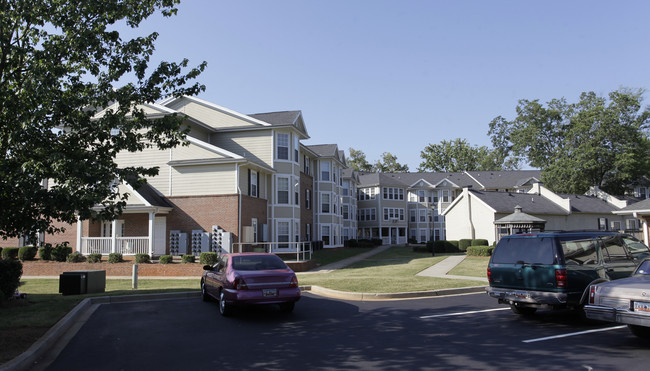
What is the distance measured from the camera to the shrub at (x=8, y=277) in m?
Result: 11.7

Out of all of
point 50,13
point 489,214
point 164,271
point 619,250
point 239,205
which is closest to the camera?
point 619,250

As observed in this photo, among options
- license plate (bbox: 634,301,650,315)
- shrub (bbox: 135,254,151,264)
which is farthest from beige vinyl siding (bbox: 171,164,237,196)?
license plate (bbox: 634,301,650,315)

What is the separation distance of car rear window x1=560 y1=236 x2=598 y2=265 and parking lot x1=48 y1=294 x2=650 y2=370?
1.27m

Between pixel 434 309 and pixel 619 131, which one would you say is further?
pixel 619 131

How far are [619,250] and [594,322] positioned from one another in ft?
5.33

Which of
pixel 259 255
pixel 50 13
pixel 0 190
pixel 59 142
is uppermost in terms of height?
pixel 50 13

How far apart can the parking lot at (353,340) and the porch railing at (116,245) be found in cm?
1351

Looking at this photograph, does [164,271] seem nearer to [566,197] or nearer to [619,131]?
[566,197]

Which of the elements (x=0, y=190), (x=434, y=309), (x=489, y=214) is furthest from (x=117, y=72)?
(x=489, y=214)

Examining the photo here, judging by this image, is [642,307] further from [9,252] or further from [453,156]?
[453,156]

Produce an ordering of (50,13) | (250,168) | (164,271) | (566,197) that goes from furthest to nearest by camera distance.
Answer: (566,197) → (250,168) → (164,271) → (50,13)

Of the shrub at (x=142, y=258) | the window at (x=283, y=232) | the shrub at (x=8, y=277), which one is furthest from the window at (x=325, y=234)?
the shrub at (x=8, y=277)

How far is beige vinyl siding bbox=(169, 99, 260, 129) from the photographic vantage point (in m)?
30.5

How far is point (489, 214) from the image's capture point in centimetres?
4025
